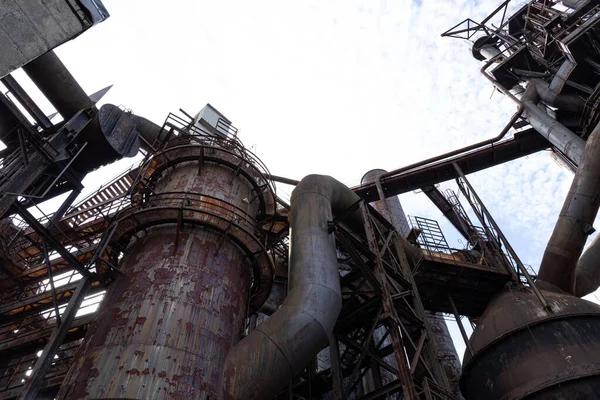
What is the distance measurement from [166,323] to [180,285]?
2.92ft

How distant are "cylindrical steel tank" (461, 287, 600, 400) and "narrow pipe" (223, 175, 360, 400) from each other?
442cm

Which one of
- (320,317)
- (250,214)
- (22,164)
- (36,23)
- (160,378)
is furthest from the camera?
(250,214)

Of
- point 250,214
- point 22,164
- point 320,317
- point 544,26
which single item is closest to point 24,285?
point 22,164

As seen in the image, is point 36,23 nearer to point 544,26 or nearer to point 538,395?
point 538,395

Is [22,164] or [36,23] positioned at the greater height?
[22,164]

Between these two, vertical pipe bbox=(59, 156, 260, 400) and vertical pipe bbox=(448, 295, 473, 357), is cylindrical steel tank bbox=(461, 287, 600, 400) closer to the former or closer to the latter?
vertical pipe bbox=(448, 295, 473, 357)

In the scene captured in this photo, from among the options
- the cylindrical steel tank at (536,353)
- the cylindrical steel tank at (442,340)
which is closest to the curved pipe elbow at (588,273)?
the cylindrical steel tank at (536,353)

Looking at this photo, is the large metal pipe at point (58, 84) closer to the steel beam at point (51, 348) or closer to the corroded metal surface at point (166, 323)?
the corroded metal surface at point (166, 323)

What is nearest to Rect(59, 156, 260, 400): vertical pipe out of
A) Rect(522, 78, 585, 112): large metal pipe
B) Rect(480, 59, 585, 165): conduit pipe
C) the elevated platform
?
the elevated platform

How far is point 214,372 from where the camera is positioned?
7062 mm

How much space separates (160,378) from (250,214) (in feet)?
17.5

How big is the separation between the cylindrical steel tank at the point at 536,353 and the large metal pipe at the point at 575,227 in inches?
80.0

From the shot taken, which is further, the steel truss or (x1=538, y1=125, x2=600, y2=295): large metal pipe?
(x1=538, y1=125, x2=600, y2=295): large metal pipe

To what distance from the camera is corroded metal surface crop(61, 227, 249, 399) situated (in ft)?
21.1
